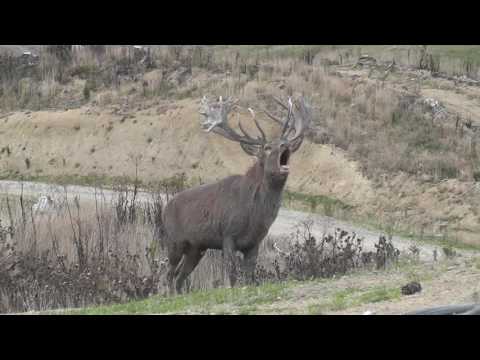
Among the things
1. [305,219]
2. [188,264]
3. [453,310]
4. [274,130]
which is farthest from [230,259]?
[274,130]

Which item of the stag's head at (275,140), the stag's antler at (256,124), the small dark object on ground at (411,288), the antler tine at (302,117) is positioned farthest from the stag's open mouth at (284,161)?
the small dark object on ground at (411,288)

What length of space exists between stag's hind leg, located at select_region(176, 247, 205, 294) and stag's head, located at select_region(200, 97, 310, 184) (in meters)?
1.77

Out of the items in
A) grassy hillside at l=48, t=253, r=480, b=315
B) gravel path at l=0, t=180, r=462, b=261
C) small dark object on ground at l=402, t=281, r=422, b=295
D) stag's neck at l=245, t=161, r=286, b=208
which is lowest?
gravel path at l=0, t=180, r=462, b=261

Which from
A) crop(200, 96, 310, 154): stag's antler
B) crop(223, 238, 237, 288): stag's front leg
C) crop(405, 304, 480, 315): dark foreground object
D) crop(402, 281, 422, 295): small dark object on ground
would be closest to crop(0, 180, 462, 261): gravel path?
crop(200, 96, 310, 154): stag's antler

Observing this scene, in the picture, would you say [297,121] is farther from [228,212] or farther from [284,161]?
[228,212]

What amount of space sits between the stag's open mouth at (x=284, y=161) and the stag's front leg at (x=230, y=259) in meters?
1.30

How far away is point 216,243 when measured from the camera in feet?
48.7

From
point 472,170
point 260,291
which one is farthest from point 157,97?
point 260,291

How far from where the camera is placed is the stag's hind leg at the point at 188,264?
15.2 m

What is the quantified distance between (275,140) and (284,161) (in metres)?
0.50

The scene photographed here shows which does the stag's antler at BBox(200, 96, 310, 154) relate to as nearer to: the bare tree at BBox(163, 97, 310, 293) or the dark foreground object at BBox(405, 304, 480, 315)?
the bare tree at BBox(163, 97, 310, 293)

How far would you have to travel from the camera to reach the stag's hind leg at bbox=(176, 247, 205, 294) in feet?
49.8

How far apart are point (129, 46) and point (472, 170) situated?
22463mm

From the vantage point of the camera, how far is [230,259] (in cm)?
1441
